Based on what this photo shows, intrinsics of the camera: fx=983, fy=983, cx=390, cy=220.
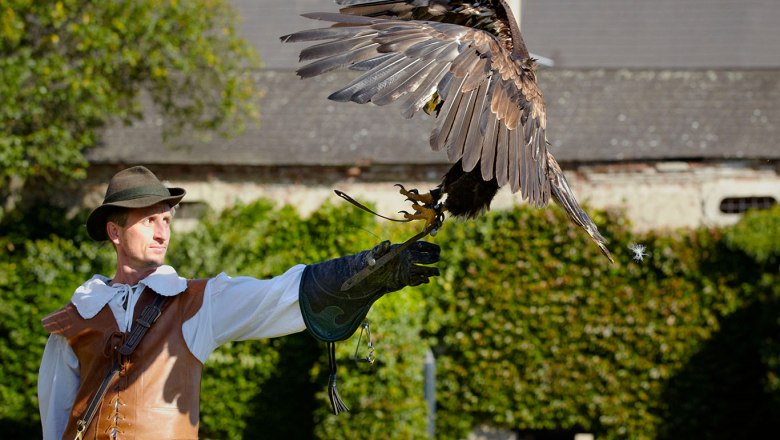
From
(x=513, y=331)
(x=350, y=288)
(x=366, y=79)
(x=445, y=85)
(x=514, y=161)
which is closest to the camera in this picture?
(x=366, y=79)

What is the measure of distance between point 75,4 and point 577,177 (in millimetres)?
4827

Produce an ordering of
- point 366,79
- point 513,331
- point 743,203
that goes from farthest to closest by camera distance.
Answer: point 743,203 < point 513,331 < point 366,79

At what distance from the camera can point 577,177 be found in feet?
30.7

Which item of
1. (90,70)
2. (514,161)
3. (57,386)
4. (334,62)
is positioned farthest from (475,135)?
(90,70)

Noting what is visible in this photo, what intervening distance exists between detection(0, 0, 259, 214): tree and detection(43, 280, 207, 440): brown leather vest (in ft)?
18.3

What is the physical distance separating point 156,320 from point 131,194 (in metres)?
0.45

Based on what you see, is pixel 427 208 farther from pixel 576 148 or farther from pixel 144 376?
pixel 576 148

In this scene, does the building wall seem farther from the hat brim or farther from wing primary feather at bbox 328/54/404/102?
wing primary feather at bbox 328/54/404/102

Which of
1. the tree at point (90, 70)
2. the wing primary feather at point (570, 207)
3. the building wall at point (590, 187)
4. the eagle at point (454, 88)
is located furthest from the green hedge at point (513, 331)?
the eagle at point (454, 88)

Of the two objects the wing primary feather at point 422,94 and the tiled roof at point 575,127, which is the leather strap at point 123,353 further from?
the tiled roof at point 575,127

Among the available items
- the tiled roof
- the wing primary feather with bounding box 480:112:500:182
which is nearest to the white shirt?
the wing primary feather with bounding box 480:112:500:182

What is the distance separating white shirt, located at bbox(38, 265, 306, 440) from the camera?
9.68ft

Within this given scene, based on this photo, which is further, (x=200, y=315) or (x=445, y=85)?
(x=200, y=315)

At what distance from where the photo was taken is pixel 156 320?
9.90ft
